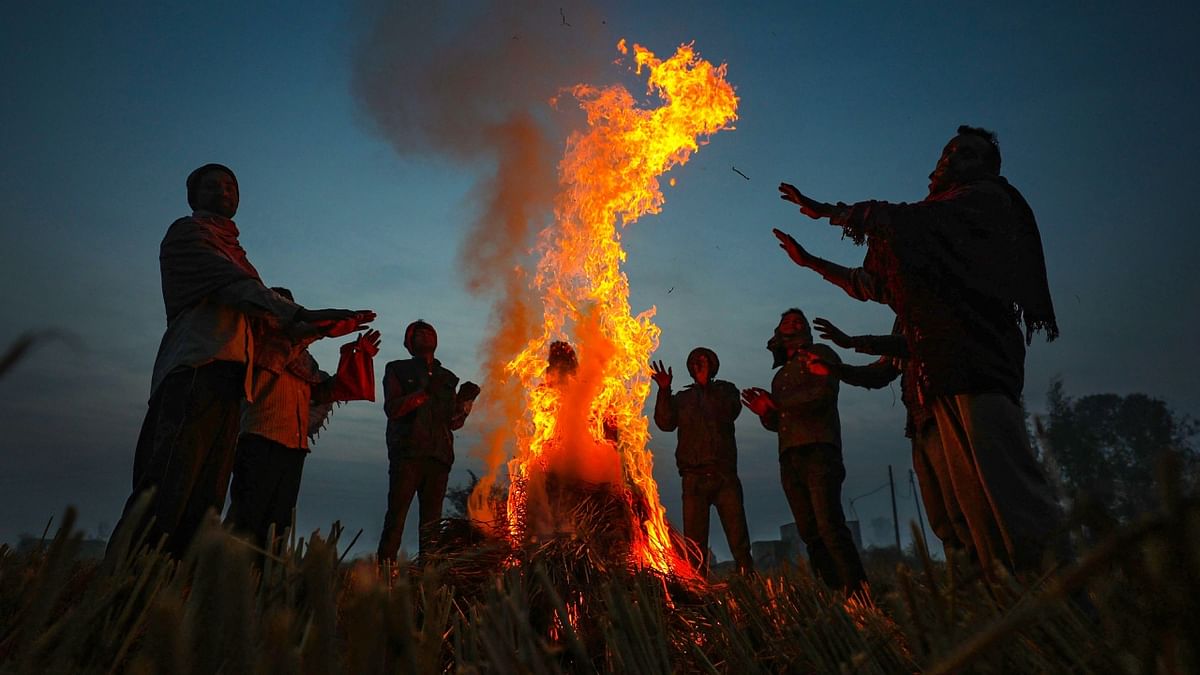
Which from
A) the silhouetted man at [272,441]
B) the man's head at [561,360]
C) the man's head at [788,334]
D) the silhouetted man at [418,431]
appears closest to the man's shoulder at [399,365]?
the silhouetted man at [418,431]

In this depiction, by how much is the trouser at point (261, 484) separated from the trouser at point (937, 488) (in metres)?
3.57

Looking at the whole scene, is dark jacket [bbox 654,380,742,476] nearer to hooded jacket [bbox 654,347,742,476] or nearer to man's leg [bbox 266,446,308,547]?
hooded jacket [bbox 654,347,742,476]

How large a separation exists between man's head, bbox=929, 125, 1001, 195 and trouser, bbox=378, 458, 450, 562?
16.8 feet

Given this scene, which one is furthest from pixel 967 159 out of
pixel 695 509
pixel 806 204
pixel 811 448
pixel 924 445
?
pixel 695 509

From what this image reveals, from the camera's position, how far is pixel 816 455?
6215mm

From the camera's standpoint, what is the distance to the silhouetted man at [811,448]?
5.78 m

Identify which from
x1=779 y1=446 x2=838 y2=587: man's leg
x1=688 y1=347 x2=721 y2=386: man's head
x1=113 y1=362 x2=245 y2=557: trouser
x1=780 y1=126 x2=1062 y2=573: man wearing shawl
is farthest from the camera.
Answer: x1=688 y1=347 x2=721 y2=386: man's head

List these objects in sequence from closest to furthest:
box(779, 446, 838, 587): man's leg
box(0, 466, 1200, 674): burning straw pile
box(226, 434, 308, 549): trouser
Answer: box(0, 466, 1200, 674): burning straw pile
box(226, 434, 308, 549): trouser
box(779, 446, 838, 587): man's leg

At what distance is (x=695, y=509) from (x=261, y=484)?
14.5ft

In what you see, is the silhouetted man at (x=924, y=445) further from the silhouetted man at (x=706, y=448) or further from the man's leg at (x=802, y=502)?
the silhouetted man at (x=706, y=448)

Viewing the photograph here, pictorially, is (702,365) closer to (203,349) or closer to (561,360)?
(561,360)

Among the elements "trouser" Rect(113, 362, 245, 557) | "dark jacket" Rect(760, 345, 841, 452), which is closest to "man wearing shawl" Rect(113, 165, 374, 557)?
"trouser" Rect(113, 362, 245, 557)

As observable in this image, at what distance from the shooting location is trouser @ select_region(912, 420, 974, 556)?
3340 mm

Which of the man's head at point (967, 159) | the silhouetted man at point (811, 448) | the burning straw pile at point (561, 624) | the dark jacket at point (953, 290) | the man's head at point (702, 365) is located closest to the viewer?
the burning straw pile at point (561, 624)
